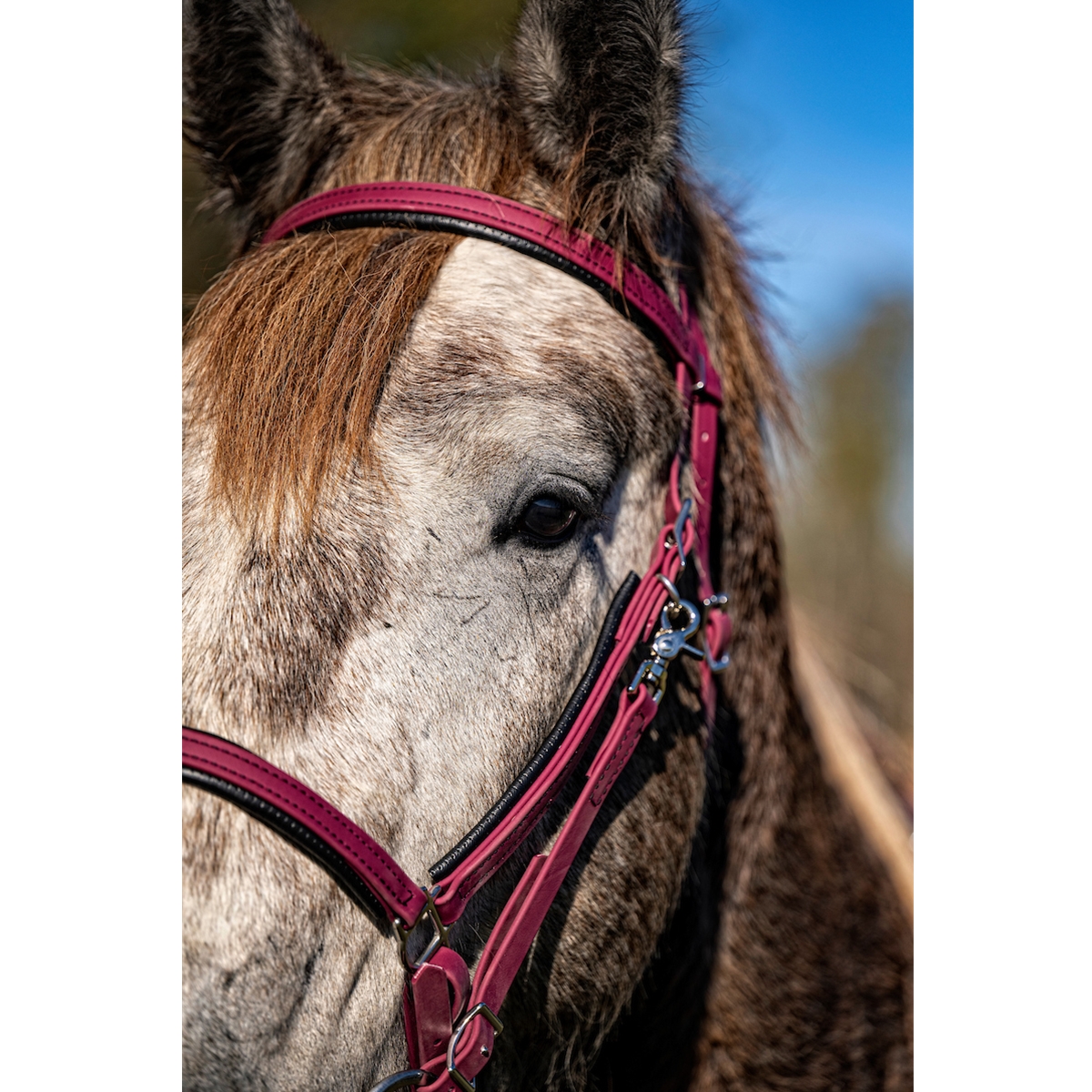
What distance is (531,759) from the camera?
2.65 feet

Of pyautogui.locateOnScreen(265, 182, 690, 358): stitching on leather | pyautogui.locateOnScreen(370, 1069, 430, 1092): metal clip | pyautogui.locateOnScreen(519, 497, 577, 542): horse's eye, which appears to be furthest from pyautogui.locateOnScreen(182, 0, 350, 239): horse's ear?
pyautogui.locateOnScreen(370, 1069, 430, 1092): metal clip

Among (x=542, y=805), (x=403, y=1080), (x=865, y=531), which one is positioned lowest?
(x=403, y=1080)

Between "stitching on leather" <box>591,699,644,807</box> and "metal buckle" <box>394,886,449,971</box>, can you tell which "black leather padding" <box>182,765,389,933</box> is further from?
"stitching on leather" <box>591,699,644,807</box>

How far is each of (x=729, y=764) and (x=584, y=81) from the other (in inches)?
32.8

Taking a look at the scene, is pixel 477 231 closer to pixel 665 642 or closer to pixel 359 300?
pixel 359 300

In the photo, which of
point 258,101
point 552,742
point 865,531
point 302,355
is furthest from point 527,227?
point 865,531

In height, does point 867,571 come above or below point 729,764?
above

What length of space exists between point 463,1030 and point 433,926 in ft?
0.32

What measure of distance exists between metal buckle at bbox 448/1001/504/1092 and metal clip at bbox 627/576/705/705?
325 mm
